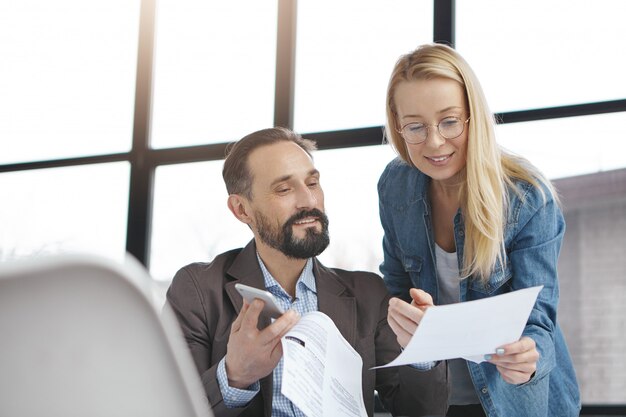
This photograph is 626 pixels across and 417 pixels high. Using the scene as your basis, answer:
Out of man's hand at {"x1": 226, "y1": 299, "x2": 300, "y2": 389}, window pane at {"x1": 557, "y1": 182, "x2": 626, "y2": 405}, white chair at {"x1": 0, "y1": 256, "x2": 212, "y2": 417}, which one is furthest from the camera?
window pane at {"x1": 557, "y1": 182, "x2": 626, "y2": 405}

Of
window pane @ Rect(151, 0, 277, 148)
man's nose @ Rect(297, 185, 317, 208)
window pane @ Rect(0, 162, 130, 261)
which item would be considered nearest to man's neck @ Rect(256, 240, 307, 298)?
man's nose @ Rect(297, 185, 317, 208)

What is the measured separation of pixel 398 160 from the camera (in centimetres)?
207

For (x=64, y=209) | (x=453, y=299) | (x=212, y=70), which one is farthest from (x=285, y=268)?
(x=64, y=209)

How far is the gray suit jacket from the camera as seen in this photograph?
180cm

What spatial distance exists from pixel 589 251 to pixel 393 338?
749 millimetres

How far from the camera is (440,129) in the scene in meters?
1.75

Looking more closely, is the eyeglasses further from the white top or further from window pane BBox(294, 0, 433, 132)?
window pane BBox(294, 0, 433, 132)

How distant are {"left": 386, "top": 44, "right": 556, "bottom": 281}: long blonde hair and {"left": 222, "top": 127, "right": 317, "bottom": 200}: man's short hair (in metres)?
0.52

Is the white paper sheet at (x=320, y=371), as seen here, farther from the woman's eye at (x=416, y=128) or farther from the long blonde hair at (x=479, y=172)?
the woman's eye at (x=416, y=128)

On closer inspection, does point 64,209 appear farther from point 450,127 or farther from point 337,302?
point 450,127

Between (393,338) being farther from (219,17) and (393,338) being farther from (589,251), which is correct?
(219,17)

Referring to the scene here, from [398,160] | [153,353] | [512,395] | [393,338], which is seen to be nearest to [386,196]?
[398,160]

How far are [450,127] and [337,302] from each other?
0.55m

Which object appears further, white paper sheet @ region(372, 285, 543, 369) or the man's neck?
Result: the man's neck
